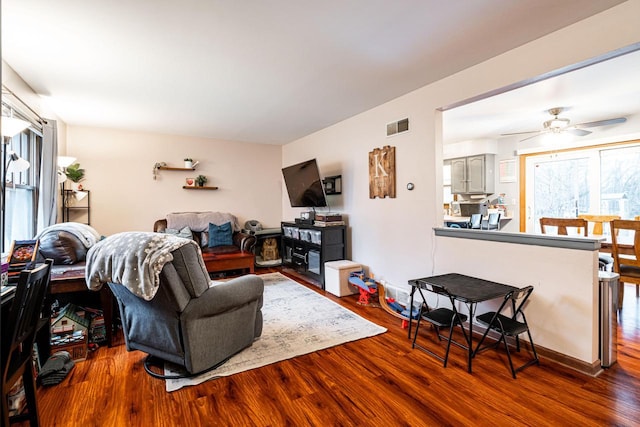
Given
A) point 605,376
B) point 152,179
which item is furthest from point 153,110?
point 605,376

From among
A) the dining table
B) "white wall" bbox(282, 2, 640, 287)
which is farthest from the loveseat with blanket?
the dining table

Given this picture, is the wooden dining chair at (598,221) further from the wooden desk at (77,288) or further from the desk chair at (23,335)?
the desk chair at (23,335)

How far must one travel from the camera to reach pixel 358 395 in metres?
2.09

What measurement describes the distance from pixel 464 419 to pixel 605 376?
3.94 ft

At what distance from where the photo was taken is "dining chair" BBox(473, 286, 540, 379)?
2.33 m

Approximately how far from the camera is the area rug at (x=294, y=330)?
2.44 meters

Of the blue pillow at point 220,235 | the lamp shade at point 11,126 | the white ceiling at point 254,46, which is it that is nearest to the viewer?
the white ceiling at point 254,46

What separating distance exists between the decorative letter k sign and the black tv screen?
80 cm

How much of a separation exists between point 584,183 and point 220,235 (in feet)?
19.7

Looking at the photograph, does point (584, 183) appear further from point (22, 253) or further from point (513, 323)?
point (22, 253)

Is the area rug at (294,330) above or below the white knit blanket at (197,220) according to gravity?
below

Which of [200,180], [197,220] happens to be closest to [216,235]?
[197,220]

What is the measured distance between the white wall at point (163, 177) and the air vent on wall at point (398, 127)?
3.19 meters

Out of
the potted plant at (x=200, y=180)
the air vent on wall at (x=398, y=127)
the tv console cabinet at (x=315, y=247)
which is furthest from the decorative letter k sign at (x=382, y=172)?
the potted plant at (x=200, y=180)
